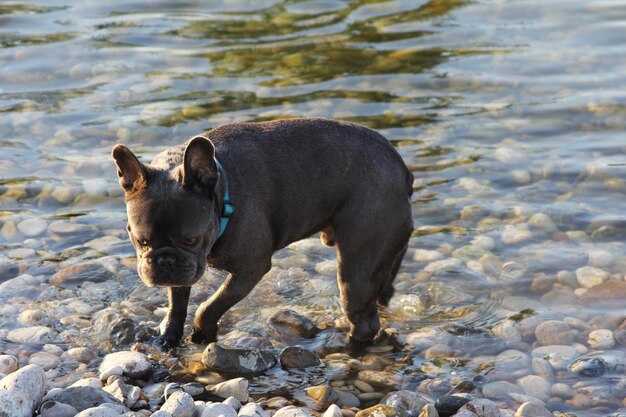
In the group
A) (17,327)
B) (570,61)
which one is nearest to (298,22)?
(570,61)

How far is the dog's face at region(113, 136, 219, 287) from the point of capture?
7301 millimetres

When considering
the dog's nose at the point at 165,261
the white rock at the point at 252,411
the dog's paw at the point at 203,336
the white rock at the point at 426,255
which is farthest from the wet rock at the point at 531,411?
the white rock at the point at 426,255

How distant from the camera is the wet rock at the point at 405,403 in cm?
748

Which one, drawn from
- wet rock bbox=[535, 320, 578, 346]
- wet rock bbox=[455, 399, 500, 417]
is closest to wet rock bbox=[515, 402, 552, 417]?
wet rock bbox=[455, 399, 500, 417]

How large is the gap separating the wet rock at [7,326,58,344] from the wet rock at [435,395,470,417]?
3.23 m

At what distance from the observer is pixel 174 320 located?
27.8 feet

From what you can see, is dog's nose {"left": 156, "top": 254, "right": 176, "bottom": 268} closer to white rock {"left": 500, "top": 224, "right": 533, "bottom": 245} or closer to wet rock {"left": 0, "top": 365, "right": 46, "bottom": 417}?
wet rock {"left": 0, "top": 365, "right": 46, "bottom": 417}

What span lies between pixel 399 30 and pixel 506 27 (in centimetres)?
172

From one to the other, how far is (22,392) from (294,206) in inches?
97.5

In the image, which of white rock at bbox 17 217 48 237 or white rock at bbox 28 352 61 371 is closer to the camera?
white rock at bbox 28 352 61 371

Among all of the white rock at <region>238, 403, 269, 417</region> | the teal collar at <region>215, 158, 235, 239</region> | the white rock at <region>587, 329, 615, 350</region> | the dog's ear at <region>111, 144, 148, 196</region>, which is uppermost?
the dog's ear at <region>111, 144, 148, 196</region>

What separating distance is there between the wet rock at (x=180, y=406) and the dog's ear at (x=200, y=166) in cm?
142

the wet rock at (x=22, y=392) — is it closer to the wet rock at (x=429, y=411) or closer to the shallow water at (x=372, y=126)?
the shallow water at (x=372, y=126)

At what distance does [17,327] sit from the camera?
29.1 feet
